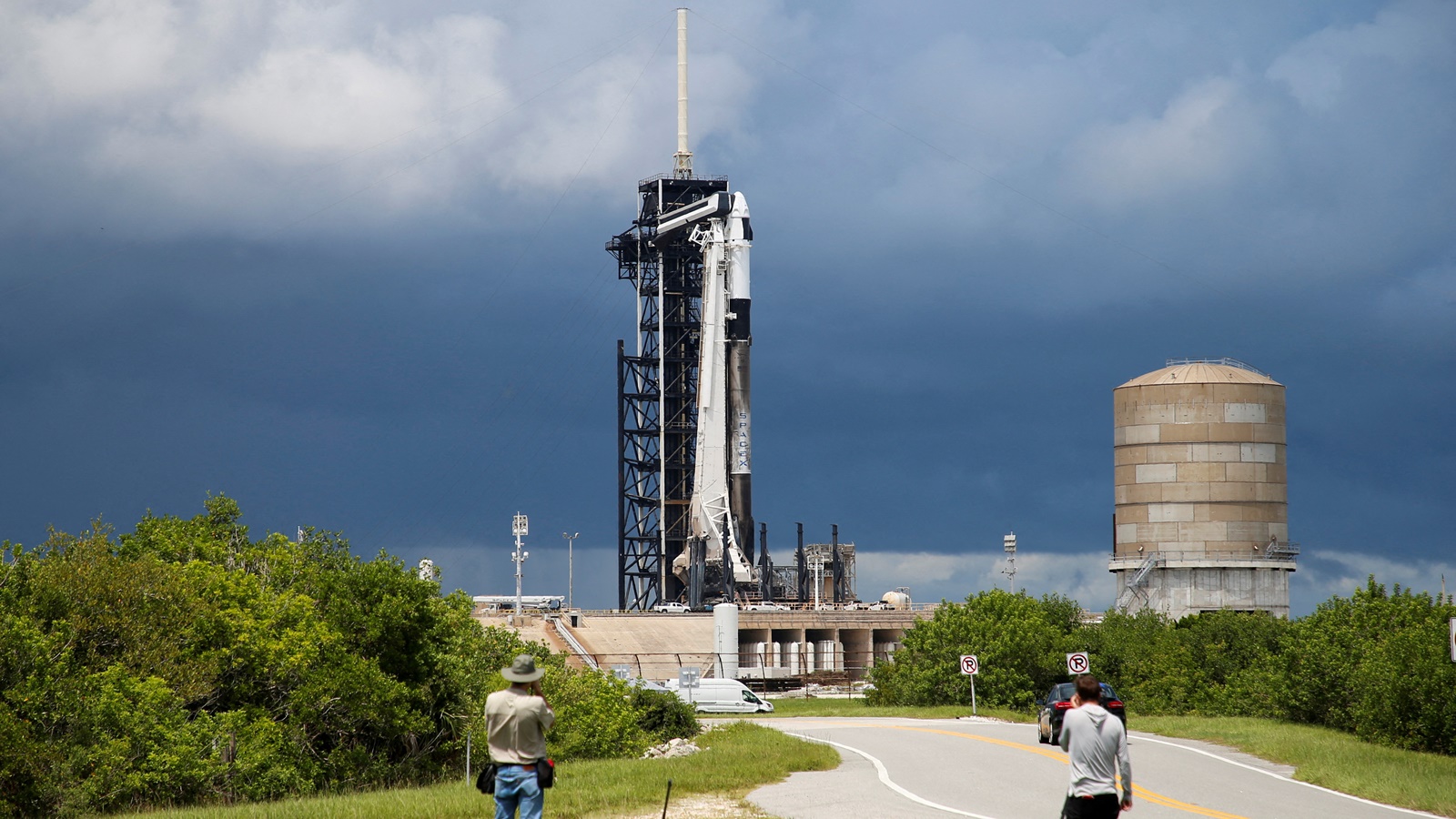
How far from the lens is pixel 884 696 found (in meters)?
54.4

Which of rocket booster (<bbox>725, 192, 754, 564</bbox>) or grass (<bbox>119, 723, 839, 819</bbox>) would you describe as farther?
rocket booster (<bbox>725, 192, 754, 564</bbox>)

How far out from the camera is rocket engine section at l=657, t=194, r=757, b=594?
9350 cm

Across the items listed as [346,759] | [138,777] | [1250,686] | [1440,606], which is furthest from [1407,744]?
[138,777]

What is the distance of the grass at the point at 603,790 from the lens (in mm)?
19250

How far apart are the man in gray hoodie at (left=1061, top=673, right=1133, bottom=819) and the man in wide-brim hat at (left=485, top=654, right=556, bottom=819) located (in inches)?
180

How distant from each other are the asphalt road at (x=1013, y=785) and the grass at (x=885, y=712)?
11944 millimetres

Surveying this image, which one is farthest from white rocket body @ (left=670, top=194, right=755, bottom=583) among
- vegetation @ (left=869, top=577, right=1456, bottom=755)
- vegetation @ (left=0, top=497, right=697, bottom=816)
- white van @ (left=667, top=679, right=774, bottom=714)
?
vegetation @ (left=0, top=497, right=697, bottom=816)

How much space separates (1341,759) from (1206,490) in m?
52.3

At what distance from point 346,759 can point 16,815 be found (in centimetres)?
710

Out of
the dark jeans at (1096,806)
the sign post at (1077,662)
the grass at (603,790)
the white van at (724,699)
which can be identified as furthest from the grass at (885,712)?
the dark jeans at (1096,806)

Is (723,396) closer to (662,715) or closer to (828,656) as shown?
(828,656)

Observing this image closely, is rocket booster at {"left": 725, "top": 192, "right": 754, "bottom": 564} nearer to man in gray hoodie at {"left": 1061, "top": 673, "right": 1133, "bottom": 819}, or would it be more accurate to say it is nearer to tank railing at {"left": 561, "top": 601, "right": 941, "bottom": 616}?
tank railing at {"left": 561, "top": 601, "right": 941, "bottom": 616}

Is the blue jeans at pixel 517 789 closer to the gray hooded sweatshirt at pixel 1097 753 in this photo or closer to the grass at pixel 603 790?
the gray hooded sweatshirt at pixel 1097 753

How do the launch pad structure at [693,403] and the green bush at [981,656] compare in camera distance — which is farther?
Result: the launch pad structure at [693,403]
